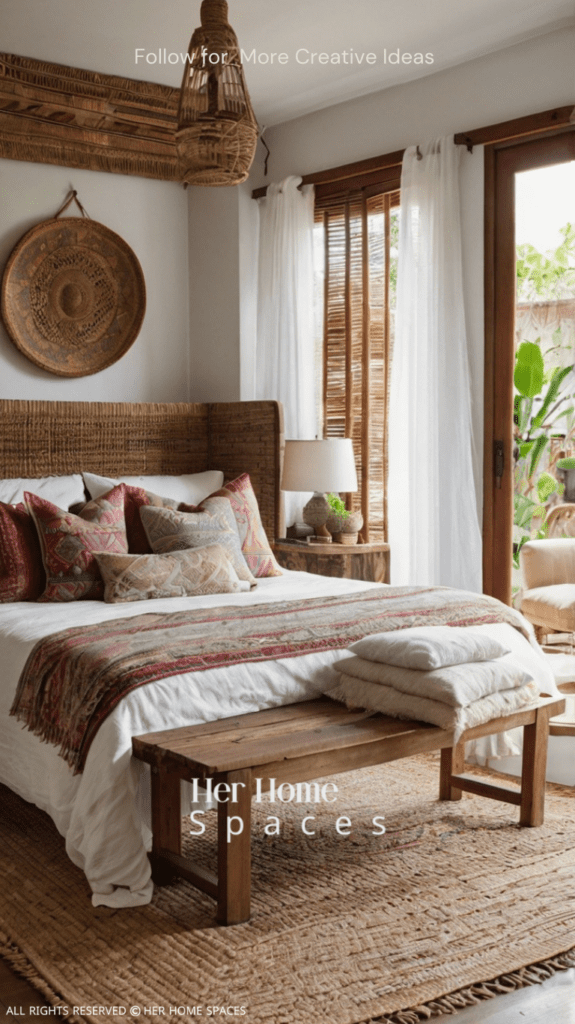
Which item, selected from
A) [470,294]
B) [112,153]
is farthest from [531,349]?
[112,153]

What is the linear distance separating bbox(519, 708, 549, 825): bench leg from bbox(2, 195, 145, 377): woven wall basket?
290 cm

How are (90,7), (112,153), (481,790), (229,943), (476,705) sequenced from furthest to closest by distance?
(112,153), (90,7), (481,790), (476,705), (229,943)

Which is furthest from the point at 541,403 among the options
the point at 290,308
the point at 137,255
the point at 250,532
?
the point at 137,255

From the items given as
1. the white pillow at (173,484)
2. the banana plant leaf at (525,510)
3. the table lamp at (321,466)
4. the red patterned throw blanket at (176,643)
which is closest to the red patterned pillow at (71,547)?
the white pillow at (173,484)

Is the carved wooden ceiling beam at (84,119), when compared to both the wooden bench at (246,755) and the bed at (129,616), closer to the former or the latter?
the bed at (129,616)

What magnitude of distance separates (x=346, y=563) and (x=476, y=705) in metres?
1.91

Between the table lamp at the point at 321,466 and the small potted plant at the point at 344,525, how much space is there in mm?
174

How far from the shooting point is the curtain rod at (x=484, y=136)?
12.9 ft

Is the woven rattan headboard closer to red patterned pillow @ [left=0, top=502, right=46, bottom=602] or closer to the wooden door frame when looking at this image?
red patterned pillow @ [left=0, top=502, right=46, bottom=602]

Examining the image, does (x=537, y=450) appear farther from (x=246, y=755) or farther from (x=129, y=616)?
(x=246, y=755)

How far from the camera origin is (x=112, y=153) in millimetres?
4930

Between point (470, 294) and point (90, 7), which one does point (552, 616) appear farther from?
point (90, 7)

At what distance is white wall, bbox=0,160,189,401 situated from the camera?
187 inches

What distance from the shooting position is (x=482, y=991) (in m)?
2.16
